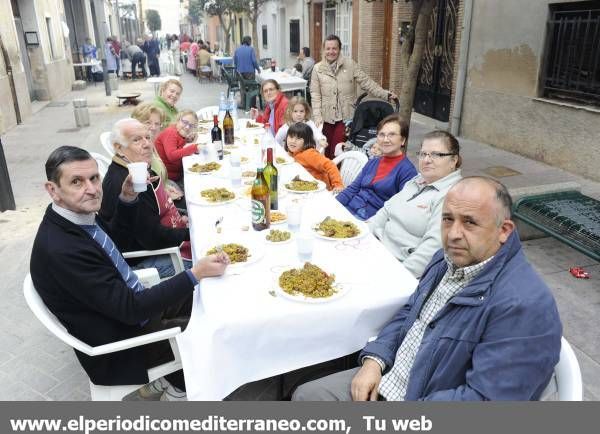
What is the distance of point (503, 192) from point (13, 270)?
4.35 m

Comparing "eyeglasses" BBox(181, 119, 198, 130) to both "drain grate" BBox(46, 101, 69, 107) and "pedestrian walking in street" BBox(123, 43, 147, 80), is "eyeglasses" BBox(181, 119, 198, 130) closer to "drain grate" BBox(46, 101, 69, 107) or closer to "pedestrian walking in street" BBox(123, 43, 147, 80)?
"drain grate" BBox(46, 101, 69, 107)

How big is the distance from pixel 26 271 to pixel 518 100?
283 inches

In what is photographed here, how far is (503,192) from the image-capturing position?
Answer: 1.71m

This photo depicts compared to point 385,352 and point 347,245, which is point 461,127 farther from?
point 385,352

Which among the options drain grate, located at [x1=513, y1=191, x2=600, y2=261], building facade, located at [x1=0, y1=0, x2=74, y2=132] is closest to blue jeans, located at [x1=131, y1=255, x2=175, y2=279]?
drain grate, located at [x1=513, y1=191, x2=600, y2=261]

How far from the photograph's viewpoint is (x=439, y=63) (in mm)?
10016

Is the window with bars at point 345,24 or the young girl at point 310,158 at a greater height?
the window with bars at point 345,24

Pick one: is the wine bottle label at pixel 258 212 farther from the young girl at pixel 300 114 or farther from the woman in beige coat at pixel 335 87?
the woman in beige coat at pixel 335 87

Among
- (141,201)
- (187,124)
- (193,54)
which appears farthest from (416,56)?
(193,54)

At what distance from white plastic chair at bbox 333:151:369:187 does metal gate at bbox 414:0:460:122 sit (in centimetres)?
594

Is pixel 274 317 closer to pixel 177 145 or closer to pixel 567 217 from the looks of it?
pixel 567 217

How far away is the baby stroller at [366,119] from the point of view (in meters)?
5.97

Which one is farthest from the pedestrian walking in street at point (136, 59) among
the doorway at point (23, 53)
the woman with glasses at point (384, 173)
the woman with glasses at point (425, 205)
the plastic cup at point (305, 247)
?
the plastic cup at point (305, 247)

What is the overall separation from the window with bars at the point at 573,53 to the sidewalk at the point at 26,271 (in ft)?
3.68
